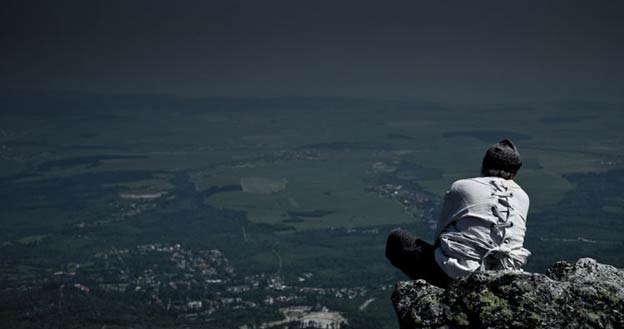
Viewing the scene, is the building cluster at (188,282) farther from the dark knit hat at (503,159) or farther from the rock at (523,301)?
the rock at (523,301)

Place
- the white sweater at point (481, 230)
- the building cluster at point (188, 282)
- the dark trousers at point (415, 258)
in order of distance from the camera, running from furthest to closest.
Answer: the building cluster at point (188, 282), the dark trousers at point (415, 258), the white sweater at point (481, 230)

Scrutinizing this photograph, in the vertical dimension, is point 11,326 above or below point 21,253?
above

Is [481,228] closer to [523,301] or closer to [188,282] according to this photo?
[523,301]

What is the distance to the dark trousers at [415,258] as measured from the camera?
27.6ft

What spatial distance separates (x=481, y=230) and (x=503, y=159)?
108 cm

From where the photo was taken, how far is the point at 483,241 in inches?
313

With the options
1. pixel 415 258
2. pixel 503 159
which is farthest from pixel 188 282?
pixel 503 159

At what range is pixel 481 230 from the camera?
7.98m

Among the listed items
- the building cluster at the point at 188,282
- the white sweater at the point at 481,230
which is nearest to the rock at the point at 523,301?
the white sweater at the point at 481,230

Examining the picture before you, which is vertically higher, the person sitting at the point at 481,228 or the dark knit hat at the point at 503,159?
the dark knit hat at the point at 503,159

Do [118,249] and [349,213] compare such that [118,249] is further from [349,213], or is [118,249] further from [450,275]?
[450,275]

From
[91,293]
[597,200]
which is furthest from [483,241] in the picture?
[597,200]

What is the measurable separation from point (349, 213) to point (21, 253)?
7861cm

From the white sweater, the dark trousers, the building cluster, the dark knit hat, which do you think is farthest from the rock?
the building cluster
